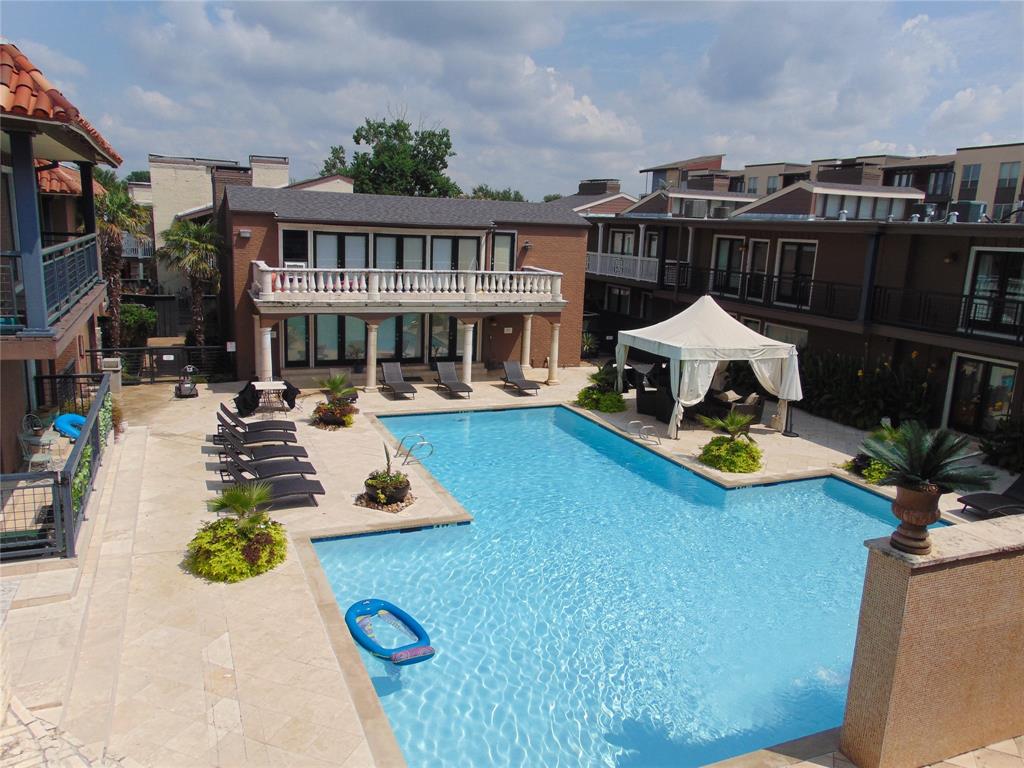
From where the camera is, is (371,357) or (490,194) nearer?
(371,357)

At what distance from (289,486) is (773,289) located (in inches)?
763

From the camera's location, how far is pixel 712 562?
533 inches

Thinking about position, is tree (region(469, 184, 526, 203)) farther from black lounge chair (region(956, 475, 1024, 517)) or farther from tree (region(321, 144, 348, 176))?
black lounge chair (region(956, 475, 1024, 517))

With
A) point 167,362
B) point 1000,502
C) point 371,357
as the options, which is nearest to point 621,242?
point 371,357

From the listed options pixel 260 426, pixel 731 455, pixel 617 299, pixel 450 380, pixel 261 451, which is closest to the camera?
pixel 261 451

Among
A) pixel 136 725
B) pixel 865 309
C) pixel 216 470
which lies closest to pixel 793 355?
pixel 865 309

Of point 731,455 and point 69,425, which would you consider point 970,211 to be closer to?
point 731,455

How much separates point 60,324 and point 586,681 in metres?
9.06

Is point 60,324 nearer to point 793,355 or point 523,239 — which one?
point 793,355

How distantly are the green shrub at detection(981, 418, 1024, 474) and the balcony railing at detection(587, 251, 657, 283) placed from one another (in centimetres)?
1607

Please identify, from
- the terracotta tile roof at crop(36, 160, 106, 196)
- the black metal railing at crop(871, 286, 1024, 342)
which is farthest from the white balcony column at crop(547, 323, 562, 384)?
the terracotta tile roof at crop(36, 160, 106, 196)

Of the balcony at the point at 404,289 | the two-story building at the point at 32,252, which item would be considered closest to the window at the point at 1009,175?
the balcony at the point at 404,289

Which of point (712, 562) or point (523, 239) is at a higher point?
point (523, 239)

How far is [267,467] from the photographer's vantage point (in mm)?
15016
